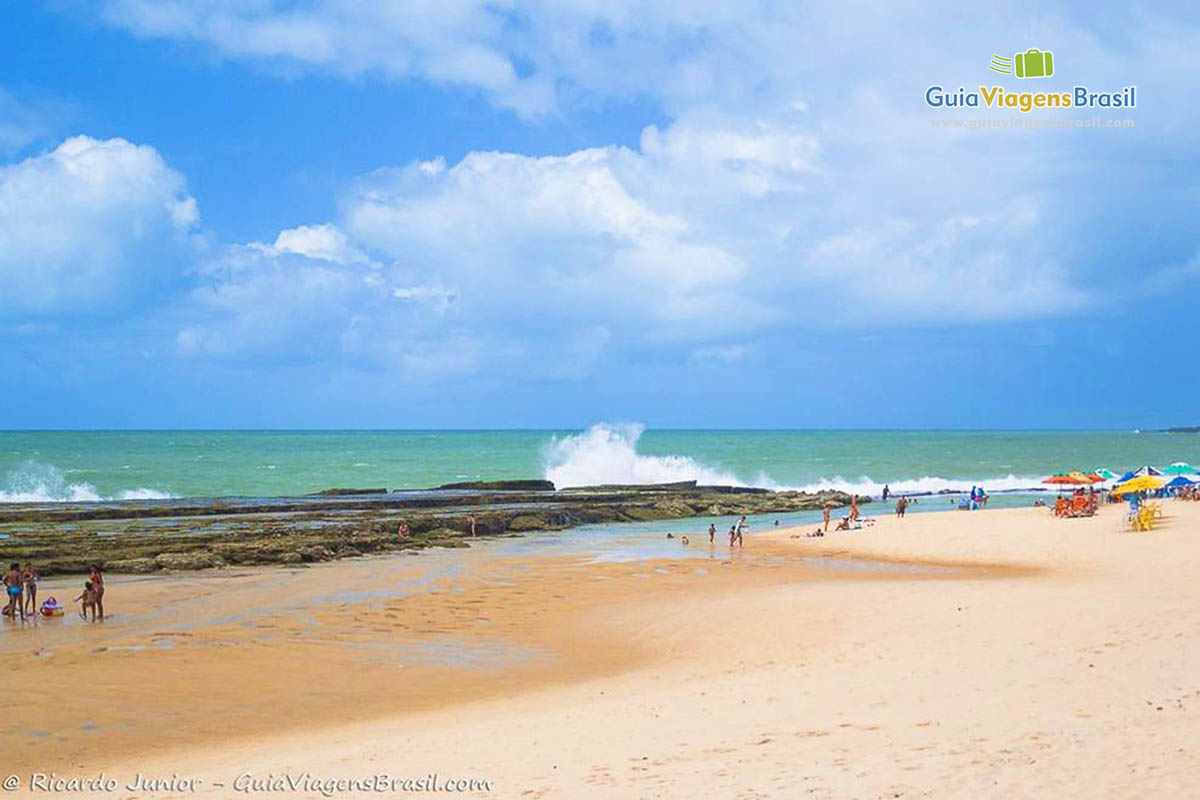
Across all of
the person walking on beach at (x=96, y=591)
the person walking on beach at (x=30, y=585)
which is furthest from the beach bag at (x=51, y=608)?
the person walking on beach at (x=96, y=591)

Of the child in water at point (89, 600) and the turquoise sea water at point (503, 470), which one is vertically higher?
the turquoise sea water at point (503, 470)

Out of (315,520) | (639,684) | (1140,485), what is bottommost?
(639,684)

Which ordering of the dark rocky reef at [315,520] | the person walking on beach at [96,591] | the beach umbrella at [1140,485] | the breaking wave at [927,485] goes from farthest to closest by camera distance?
1. the breaking wave at [927,485]
2. the beach umbrella at [1140,485]
3. the dark rocky reef at [315,520]
4. the person walking on beach at [96,591]

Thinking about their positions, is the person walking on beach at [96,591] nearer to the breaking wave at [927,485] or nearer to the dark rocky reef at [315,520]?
the dark rocky reef at [315,520]

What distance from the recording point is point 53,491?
6831 cm

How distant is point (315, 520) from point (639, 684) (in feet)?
109

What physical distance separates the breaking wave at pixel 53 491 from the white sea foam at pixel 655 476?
31.0 m

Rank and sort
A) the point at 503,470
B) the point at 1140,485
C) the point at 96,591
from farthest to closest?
the point at 503,470 < the point at 1140,485 < the point at 96,591

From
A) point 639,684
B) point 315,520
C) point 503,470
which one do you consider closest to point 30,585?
point 639,684

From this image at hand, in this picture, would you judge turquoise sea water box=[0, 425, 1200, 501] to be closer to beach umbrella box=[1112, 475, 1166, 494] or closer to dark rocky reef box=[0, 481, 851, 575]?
dark rocky reef box=[0, 481, 851, 575]

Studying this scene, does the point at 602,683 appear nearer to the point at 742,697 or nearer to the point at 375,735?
the point at 742,697

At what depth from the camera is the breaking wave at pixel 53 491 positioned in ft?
208

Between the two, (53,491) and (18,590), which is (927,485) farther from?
(18,590)

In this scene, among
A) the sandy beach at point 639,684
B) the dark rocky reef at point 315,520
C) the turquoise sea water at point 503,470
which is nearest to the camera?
the sandy beach at point 639,684
